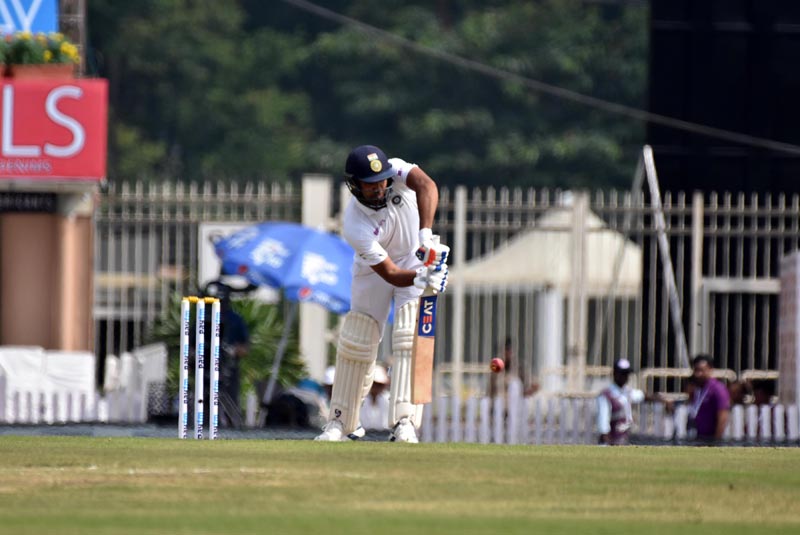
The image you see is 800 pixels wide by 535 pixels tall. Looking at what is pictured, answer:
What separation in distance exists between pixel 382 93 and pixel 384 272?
129ft

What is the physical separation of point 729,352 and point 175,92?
100ft

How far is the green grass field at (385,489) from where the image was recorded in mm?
7430

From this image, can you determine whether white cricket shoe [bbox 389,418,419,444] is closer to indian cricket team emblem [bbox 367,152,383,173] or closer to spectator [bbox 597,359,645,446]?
indian cricket team emblem [bbox 367,152,383,173]

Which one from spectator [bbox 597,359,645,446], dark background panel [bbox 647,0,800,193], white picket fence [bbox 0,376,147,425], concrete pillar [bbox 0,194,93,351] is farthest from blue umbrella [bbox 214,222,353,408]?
dark background panel [bbox 647,0,800,193]

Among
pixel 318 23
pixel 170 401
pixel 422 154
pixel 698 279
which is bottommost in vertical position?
pixel 170 401

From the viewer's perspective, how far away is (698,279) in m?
22.1

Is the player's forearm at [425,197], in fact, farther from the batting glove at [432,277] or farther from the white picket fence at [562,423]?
the white picket fence at [562,423]

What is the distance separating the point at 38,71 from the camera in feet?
72.9

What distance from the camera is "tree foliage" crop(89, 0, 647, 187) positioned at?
49969 mm

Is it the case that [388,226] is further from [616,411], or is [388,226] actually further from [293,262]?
[293,262]

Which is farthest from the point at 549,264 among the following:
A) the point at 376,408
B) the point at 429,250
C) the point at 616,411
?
the point at 429,250

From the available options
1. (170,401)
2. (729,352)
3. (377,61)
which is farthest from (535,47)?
(170,401)

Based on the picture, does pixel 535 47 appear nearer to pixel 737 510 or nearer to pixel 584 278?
pixel 584 278

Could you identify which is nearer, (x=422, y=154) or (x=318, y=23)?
(x=422, y=154)
